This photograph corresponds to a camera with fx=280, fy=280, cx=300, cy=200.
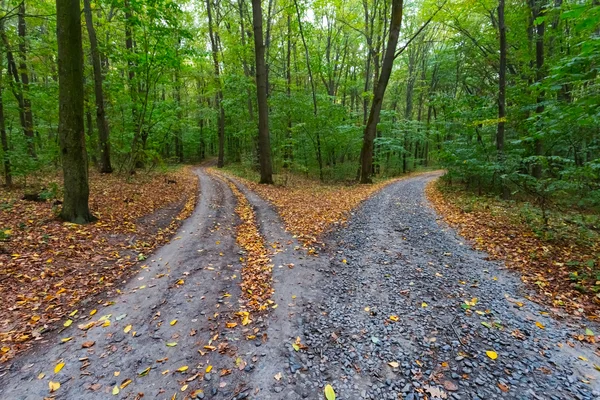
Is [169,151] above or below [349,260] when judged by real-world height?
above

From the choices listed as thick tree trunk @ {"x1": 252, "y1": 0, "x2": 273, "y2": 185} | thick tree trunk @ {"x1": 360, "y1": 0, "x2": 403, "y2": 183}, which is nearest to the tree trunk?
thick tree trunk @ {"x1": 360, "y1": 0, "x2": 403, "y2": 183}

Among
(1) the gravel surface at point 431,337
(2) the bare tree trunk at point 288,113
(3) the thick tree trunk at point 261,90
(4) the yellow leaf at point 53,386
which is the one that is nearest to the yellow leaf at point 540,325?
(1) the gravel surface at point 431,337

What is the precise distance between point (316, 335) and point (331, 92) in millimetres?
23190

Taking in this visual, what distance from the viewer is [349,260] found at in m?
5.39

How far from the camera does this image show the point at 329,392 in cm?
258

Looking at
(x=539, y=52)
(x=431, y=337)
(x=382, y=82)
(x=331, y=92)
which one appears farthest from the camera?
(x=331, y=92)

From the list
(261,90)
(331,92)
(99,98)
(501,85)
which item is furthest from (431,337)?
(331,92)

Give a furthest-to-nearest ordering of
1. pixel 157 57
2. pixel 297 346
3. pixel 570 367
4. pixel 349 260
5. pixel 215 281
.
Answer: pixel 157 57, pixel 349 260, pixel 215 281, pixel 297 346, pixel 570 367

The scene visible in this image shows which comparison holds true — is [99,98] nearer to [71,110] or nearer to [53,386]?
[71,110]

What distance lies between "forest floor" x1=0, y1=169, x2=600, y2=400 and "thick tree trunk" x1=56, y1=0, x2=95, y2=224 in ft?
9.19

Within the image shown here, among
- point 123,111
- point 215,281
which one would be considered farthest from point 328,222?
point 123,111

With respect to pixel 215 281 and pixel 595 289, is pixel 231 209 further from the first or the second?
pixel 595 289

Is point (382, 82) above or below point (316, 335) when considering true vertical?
above

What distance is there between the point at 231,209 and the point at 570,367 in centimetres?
851
